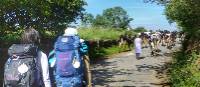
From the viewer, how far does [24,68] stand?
7.54 metres

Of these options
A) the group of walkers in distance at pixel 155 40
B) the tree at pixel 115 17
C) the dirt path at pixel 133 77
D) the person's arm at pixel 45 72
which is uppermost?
the tree at pixel 115 17

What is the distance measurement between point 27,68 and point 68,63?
55.7 inches

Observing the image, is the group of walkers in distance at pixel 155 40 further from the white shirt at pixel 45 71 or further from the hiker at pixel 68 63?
the white shirt at pixel 45 71

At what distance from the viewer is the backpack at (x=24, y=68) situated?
752 centimetres

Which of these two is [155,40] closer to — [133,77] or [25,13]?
[133,77]

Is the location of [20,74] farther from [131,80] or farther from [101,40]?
[101,40]

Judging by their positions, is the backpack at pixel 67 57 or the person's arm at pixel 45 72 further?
the backpack at pixel 67 57

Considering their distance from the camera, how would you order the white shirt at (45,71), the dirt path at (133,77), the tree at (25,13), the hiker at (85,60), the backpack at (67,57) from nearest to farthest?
the white shirt at (45,71) < the backpack at (67,57) < the hiker at (85,60) < the tree at (25,13) < the dirt path at (133,77)

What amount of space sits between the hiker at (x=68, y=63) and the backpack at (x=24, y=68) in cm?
126

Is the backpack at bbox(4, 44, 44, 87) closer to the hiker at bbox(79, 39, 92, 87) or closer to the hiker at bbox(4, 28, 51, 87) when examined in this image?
the hiker at bbox(4, 28, 51, 87)

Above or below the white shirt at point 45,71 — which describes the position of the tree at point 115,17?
above

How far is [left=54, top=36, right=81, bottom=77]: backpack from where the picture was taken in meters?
8.83

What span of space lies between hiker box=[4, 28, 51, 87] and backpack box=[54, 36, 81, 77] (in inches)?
48.2

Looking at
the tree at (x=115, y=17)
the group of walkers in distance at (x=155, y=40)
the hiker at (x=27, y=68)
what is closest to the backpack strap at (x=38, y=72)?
the hiker at (x=27, y=68)
